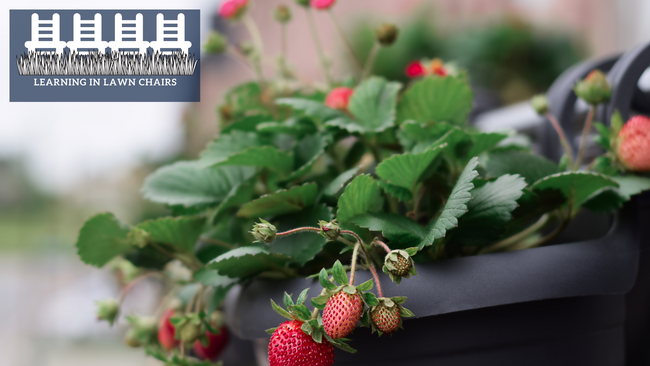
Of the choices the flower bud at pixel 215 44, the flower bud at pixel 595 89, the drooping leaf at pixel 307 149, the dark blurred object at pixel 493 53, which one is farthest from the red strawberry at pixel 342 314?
the dark blurred object at pixel 493 53

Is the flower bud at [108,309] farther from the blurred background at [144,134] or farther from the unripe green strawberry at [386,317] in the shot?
the blurred background at [144,134]

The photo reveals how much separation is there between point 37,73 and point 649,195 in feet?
2.06

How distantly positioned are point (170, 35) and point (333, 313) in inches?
16.3

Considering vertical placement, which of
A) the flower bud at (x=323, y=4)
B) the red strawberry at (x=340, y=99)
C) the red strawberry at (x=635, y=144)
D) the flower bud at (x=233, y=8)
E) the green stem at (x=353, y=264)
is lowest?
the green stem at (x=353, y=264)

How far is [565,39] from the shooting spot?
5.70 feet

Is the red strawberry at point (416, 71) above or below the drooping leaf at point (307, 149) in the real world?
above

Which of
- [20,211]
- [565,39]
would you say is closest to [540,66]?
[565,39]

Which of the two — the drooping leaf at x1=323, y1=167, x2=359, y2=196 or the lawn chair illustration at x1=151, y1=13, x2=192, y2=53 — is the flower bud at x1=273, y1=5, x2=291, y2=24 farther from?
the drooping leaf at x1=323, y1=167, x2=359, y2=196

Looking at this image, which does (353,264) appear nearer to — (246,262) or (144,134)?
(246,262)

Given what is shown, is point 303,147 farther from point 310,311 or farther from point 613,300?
point 613,300

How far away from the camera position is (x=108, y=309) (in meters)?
0.42

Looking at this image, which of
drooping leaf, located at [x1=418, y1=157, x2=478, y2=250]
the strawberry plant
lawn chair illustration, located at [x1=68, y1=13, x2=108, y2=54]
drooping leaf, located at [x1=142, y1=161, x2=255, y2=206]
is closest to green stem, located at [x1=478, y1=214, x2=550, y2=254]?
the strawberry plant

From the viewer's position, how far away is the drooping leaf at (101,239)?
0.35 meters

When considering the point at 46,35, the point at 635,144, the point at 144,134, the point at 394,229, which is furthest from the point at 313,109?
the point at 144,134
